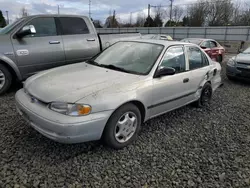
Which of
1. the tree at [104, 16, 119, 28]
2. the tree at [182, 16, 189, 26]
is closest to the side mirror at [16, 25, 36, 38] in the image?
the tree at [182, 16, 189, 26]

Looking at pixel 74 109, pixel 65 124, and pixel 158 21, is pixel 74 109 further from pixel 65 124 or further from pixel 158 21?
pixel 158 21

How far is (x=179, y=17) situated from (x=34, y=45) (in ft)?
148

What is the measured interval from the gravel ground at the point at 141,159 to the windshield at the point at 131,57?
3.39ft

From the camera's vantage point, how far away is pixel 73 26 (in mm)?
5254

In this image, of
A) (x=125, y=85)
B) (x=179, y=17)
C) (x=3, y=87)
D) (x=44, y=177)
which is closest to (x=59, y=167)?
(x=44, y=177)

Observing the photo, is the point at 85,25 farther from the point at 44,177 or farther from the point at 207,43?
the point at 207,43

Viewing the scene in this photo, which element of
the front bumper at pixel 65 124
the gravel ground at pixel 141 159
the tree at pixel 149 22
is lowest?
the gravel ground at pixel 141 159

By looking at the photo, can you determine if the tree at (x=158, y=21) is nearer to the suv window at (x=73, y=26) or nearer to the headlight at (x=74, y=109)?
the suv window at (x=73, y=26)

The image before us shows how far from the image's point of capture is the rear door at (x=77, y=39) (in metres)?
5.06

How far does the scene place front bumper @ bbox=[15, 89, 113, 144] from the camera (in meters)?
2.26

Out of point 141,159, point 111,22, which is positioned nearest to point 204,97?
point 141,159

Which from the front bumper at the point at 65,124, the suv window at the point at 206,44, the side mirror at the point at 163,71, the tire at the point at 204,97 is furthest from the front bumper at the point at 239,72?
the front bumper at the point at 65,124

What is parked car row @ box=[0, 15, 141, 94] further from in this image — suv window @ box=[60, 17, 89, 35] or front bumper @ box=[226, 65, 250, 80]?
front bumper @ box=[226, 65, 250, 80]

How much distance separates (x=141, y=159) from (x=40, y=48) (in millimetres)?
3458
